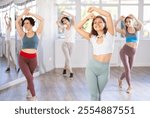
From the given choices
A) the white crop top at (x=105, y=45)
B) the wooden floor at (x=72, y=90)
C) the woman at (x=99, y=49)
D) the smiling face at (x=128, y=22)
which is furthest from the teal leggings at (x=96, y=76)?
the smiling face at (x=128, y=22)

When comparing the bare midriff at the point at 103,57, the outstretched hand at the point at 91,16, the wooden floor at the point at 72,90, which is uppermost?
the outstretched hand at the point at 91,16

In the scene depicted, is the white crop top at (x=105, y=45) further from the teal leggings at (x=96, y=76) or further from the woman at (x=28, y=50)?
the woman at (x=28, y=50)

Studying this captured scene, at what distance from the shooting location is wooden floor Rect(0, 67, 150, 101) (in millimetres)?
4797

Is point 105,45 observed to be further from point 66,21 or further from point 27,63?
point 66,21

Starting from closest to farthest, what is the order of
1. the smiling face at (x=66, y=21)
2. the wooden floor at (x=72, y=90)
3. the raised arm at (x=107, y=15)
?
1. the raised arm at (x=107, y=15)
2. the wooden floor at (x=72, y=90)
3. the smiling face at (x=66, y=21)

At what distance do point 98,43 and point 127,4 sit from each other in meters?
5.39

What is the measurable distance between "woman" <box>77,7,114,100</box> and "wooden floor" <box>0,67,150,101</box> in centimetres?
152

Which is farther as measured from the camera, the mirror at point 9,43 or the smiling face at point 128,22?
the mirror at point 9,43

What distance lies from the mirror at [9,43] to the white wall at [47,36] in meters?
1.05

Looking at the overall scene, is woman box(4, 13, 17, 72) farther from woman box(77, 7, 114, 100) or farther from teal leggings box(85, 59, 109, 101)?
teal leggings box(85, 59, 109, 101)

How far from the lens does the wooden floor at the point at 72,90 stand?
480 centimetres

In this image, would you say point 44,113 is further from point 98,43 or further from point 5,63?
point 5,63

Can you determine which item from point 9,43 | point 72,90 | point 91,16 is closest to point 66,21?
Result: point 9,43

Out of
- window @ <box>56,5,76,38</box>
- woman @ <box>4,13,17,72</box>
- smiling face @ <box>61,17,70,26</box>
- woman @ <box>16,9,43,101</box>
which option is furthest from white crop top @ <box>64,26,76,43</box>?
woman @ <box>16,9,43,101</box>
